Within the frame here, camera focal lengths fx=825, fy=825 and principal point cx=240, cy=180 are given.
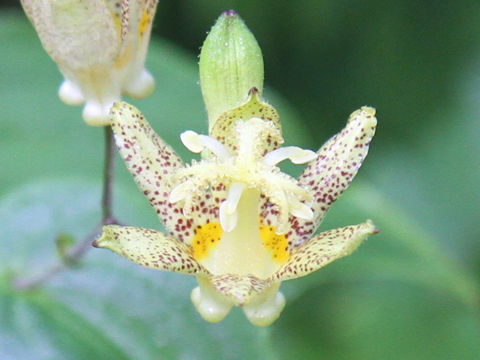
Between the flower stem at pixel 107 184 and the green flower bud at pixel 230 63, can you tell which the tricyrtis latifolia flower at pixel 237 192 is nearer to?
the green flower bud at pixel 230 63

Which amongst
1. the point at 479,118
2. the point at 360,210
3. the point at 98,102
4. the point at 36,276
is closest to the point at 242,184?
the point at 98,102

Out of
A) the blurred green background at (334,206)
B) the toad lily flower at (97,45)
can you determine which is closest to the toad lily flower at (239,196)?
the toad lily flower at (97,45)

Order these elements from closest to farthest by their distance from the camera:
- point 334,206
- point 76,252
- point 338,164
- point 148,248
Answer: point 148,248
point 338,164
point 76,252
point 334,206

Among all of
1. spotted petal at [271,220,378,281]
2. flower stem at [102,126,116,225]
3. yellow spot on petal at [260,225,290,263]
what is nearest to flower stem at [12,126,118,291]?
flower stem at [102,126,116,225]

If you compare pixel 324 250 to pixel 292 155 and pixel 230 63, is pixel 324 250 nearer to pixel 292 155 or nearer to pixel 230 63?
pixel 292 155

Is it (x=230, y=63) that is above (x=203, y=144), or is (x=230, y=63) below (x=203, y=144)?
above

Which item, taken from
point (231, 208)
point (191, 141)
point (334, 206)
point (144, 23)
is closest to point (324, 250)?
point (231, 208)
